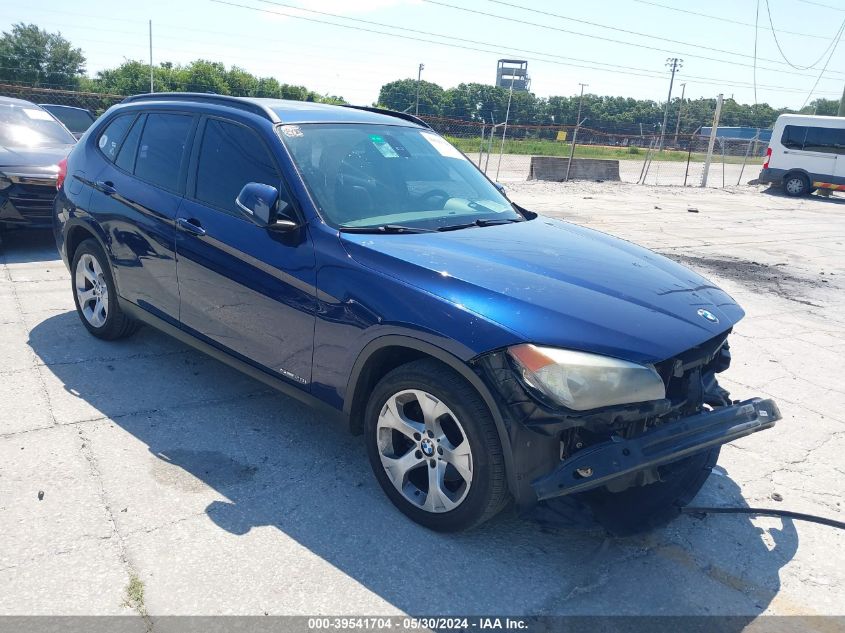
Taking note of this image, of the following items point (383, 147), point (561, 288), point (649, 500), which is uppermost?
point (383, 147)

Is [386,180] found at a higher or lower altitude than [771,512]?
higher

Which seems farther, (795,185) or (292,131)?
(795,185)

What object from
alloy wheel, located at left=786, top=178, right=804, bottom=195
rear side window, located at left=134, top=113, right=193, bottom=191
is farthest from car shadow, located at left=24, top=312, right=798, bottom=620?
alloy wheel, located at left=786, top=178, right=804, bottom=195

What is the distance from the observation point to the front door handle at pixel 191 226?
3.84 meters

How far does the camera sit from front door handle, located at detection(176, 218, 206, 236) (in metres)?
3.84

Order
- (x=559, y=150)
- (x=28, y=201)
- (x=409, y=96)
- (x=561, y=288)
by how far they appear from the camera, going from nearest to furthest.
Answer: (x=561, y=288), (x=28, y=201), (x=559, y=150), (x=409, y=96)

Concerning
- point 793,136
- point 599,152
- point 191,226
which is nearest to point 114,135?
point 191,226

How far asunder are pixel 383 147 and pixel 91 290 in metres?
2.60

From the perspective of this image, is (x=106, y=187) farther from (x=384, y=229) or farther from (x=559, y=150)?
(x=559, y=150)

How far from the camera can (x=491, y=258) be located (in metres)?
3.20

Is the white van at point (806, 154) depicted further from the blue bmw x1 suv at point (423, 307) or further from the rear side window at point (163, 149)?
the rear side window at point (163, 149)

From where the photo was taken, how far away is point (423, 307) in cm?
286

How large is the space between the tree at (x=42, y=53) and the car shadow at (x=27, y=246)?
39.3 meters

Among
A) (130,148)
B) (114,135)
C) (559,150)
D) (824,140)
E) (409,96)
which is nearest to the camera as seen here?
(130,148)
